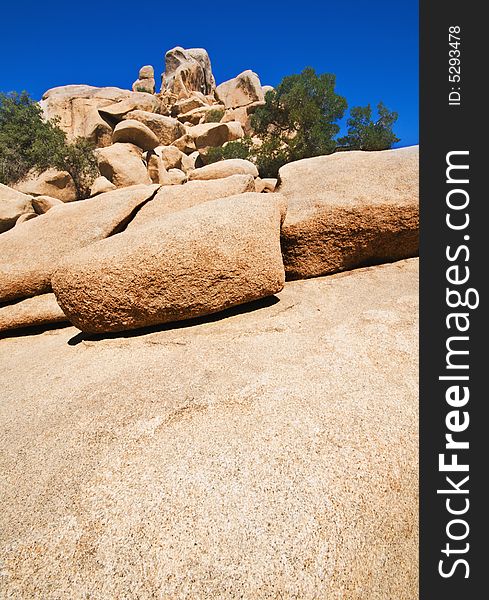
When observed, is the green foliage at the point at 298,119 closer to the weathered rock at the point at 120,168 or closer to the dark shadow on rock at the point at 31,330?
the weathered rock at the point at 120,168

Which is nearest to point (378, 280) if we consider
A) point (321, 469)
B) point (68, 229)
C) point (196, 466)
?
point (321, 469)

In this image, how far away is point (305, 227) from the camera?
12.3 feet

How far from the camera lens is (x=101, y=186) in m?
15.1

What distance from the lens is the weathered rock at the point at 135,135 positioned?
66.8 ft

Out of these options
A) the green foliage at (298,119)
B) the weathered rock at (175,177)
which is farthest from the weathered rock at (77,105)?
the green foliage at (298,119)

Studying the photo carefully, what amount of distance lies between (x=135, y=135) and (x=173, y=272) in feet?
72.3

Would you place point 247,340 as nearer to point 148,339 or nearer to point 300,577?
point 148,339

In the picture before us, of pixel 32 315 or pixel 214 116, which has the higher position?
pixel 214 116

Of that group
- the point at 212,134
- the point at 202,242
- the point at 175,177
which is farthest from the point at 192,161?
the point at 202,242

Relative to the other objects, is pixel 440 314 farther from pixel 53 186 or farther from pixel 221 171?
pixel 53 186

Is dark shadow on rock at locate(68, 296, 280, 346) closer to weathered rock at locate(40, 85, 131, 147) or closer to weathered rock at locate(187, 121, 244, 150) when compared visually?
weathered rock at locate(187, 121, 244, 150)

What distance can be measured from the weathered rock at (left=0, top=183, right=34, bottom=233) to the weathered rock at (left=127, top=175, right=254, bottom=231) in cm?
654

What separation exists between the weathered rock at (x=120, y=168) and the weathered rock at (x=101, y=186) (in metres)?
0.44

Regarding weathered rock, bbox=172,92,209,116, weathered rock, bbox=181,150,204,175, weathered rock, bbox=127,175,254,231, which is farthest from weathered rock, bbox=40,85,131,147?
weathered rock, bbox=127,175,254,231
